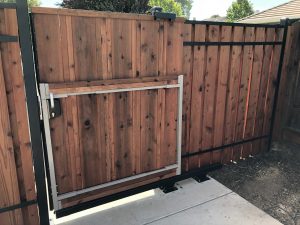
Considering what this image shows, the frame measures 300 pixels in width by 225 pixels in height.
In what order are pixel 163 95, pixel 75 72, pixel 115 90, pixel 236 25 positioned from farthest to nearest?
pixel 236 25, pixel 163 95, pixel 115 90, pixel 75 72

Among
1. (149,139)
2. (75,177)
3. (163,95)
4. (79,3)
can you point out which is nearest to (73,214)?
(75,177)

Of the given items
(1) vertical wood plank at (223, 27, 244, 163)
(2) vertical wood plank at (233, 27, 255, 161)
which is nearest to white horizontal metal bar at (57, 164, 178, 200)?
(1) vertical wood plank at (223, 27, 244, 163)

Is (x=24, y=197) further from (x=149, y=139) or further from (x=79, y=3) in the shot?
(x=79, y=3)

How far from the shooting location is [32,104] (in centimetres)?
223

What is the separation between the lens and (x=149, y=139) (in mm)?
2949

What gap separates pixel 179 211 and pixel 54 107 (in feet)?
5.42

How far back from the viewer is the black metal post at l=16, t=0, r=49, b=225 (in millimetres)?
2044

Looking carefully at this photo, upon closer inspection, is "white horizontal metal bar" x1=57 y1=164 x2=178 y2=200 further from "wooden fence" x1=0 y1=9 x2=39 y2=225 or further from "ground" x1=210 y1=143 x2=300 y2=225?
"ground" x1=210 y1=143 x2=300 y2=225

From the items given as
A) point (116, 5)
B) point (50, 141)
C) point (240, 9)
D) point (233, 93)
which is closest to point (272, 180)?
point (233, 93)

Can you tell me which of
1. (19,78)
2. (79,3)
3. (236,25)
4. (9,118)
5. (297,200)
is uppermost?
(79,3)

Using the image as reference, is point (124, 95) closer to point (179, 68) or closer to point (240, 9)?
point (179, 68)

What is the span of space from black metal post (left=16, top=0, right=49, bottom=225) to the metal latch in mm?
106

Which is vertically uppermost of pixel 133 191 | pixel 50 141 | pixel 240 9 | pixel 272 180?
pixel 240 9

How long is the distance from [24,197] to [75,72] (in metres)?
1.23
